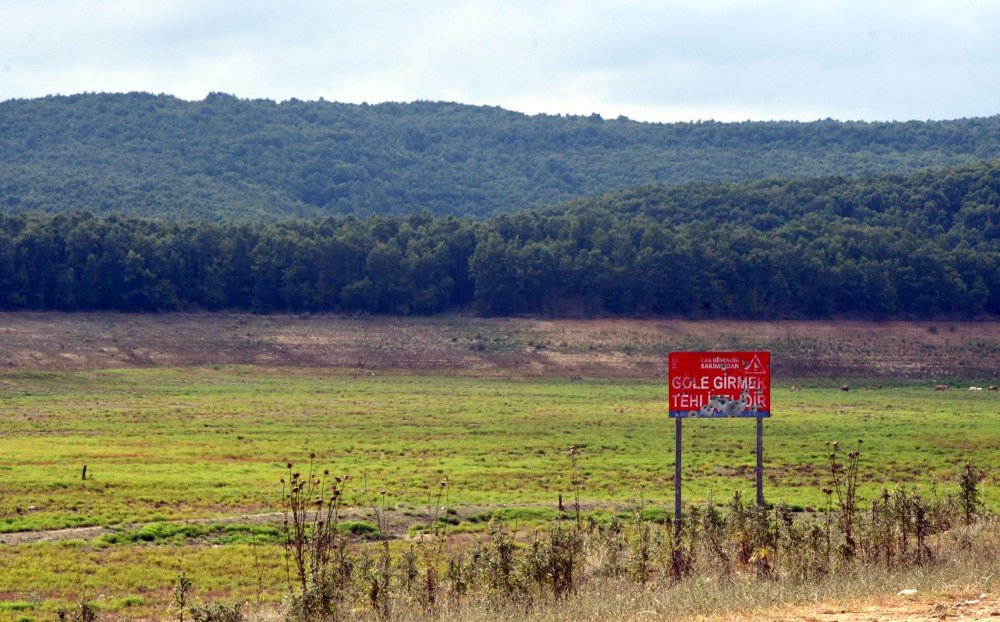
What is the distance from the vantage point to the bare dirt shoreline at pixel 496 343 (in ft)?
262

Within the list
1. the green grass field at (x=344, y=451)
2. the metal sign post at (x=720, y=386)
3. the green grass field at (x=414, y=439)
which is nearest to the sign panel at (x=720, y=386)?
Answer: the metal sign post at (x=720, y=386)

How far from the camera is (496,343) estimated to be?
86.0 metres

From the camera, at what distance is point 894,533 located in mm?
18266

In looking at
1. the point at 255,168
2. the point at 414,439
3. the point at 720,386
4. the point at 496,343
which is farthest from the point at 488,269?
the point at 255,168

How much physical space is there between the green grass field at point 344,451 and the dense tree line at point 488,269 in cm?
1695

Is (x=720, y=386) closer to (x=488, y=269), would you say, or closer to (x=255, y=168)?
(x=488, y=269)

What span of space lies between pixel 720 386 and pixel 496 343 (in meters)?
67.6

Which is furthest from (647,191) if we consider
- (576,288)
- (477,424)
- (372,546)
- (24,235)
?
(372,546)

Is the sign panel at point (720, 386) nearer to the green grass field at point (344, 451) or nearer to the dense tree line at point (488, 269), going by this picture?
the green grass field at point (344, 451)

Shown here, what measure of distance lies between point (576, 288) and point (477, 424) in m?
44.8

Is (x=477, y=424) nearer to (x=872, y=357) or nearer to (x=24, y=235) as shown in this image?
(x=872, y=357)

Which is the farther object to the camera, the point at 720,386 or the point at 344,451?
the point at 344,451

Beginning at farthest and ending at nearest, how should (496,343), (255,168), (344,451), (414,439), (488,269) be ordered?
(255,168) < (488,269) < (496,343) < (414,439) < (344,451)

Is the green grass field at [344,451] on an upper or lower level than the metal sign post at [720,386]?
lower
